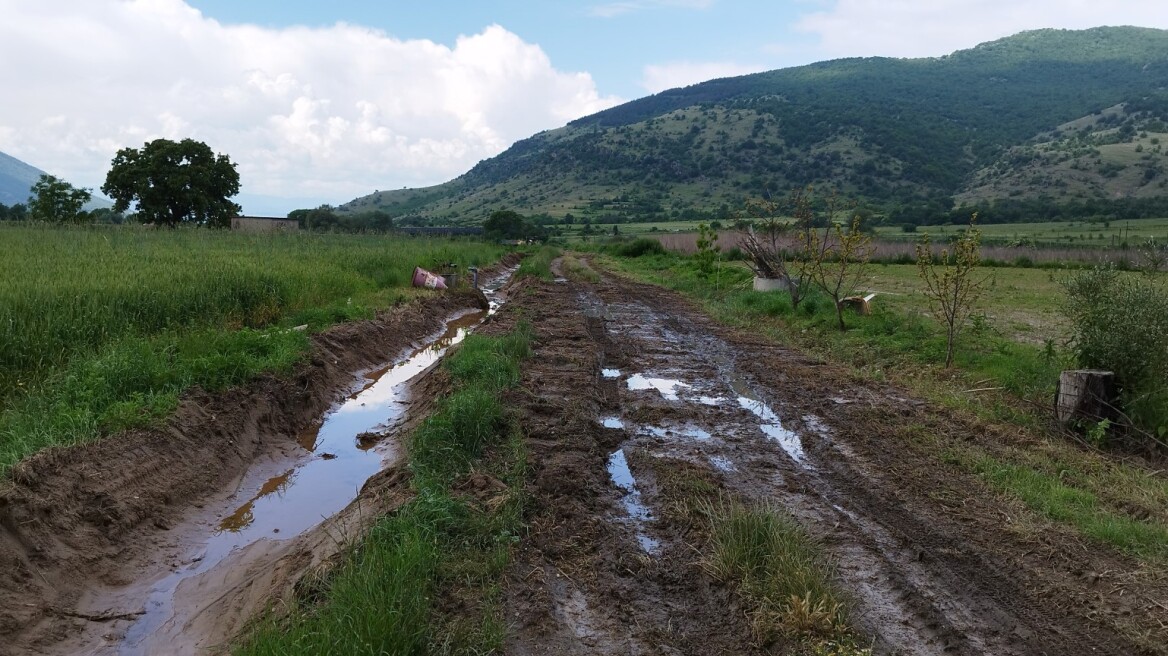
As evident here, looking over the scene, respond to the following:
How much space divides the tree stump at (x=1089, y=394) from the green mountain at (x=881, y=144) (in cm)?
7607

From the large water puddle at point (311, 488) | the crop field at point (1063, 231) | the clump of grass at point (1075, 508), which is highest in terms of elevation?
the large water puddle at point (311, 488)

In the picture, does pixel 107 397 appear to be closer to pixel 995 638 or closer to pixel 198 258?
pixel 995 638

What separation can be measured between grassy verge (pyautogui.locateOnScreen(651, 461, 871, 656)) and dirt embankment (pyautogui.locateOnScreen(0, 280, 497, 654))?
9.20 ft

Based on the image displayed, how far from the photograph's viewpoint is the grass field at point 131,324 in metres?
6.45

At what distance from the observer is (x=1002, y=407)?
811 cm

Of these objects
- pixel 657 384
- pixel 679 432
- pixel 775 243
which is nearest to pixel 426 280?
pixel 775 243

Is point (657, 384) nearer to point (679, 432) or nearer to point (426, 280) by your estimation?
point (679, 432)

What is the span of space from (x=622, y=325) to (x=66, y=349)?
10.0 meters

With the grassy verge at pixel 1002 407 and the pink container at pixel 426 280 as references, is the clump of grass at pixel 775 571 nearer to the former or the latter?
the grassy verge at pixel 1002 407

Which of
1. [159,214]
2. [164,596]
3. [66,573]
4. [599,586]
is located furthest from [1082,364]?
[159,214]

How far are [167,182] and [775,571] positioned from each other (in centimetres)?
5072

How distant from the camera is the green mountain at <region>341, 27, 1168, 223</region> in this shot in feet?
300

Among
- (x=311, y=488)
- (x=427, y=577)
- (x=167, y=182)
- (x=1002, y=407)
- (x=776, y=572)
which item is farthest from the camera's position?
(x=167, y=182)

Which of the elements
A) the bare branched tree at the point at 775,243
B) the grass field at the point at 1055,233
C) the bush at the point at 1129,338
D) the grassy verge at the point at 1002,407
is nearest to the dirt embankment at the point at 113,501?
the grassy verge at the point at 1002,407
